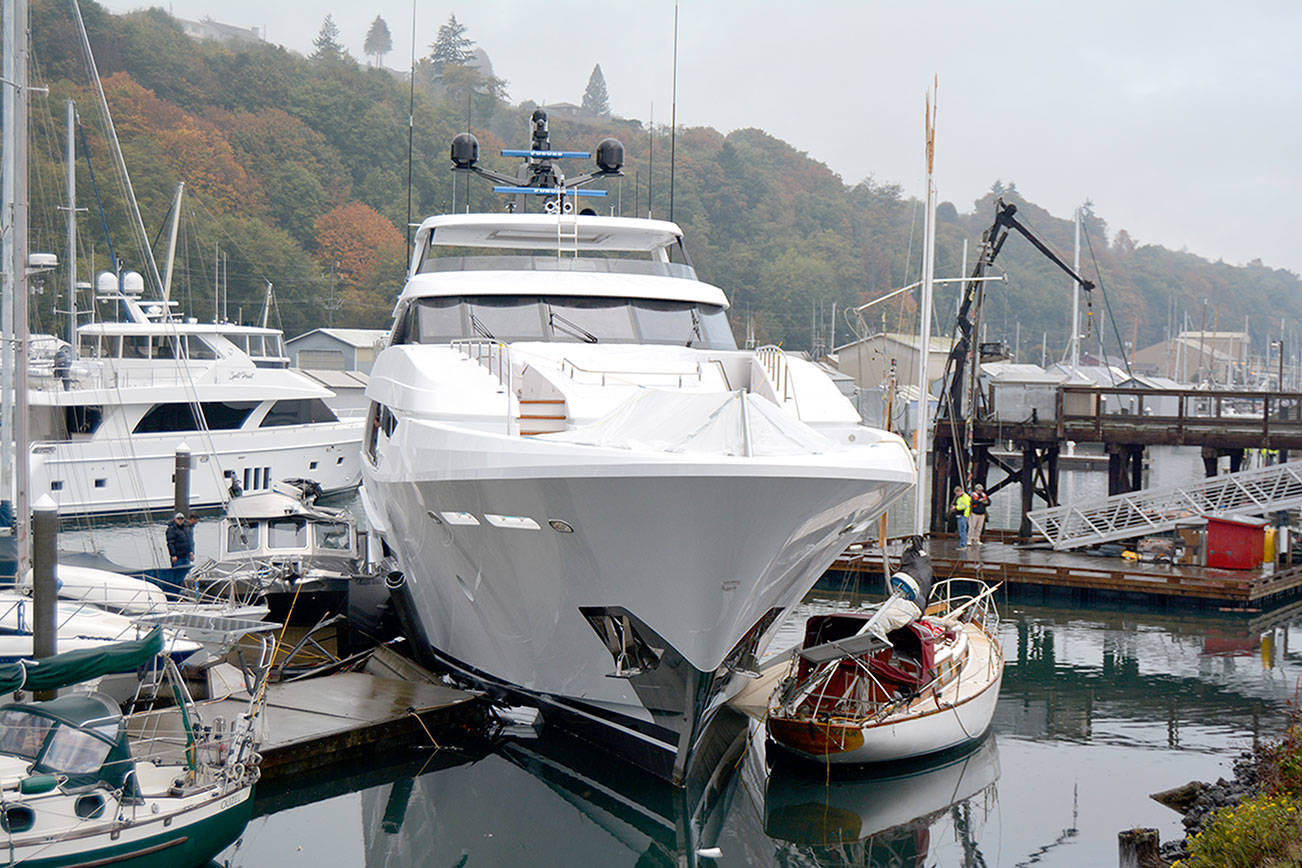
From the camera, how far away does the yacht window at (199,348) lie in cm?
3281

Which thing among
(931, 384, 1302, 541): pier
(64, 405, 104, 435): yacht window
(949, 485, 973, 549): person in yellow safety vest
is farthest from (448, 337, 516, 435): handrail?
(64, 405, 104, 435): yacht window

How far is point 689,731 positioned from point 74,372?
24263 mm

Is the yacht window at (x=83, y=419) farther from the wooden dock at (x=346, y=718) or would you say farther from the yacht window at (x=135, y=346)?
the wooden dock at (x=346, y=718)

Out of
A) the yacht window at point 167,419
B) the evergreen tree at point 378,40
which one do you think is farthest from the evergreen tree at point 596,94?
the yacht window at point 167,419

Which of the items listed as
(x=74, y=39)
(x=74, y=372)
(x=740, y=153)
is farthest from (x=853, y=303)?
(x=74, y=372)

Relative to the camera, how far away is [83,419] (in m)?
28.9

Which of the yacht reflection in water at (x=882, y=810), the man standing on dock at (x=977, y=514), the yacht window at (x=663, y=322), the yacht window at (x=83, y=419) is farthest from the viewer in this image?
the yacht window at (x=83, y=419)

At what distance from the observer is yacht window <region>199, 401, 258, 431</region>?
30.6 meters

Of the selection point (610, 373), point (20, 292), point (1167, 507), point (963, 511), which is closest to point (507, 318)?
point (610, 373)

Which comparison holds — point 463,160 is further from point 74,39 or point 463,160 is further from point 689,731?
point 74,39

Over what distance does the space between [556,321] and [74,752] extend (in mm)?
→ 6626

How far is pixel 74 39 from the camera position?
44938mm

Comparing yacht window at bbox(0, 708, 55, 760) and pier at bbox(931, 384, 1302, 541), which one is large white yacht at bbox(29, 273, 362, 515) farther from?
yacht window at bbox(0, 708, 55, 760)

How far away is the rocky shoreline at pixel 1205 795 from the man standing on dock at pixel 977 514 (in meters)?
10.7
